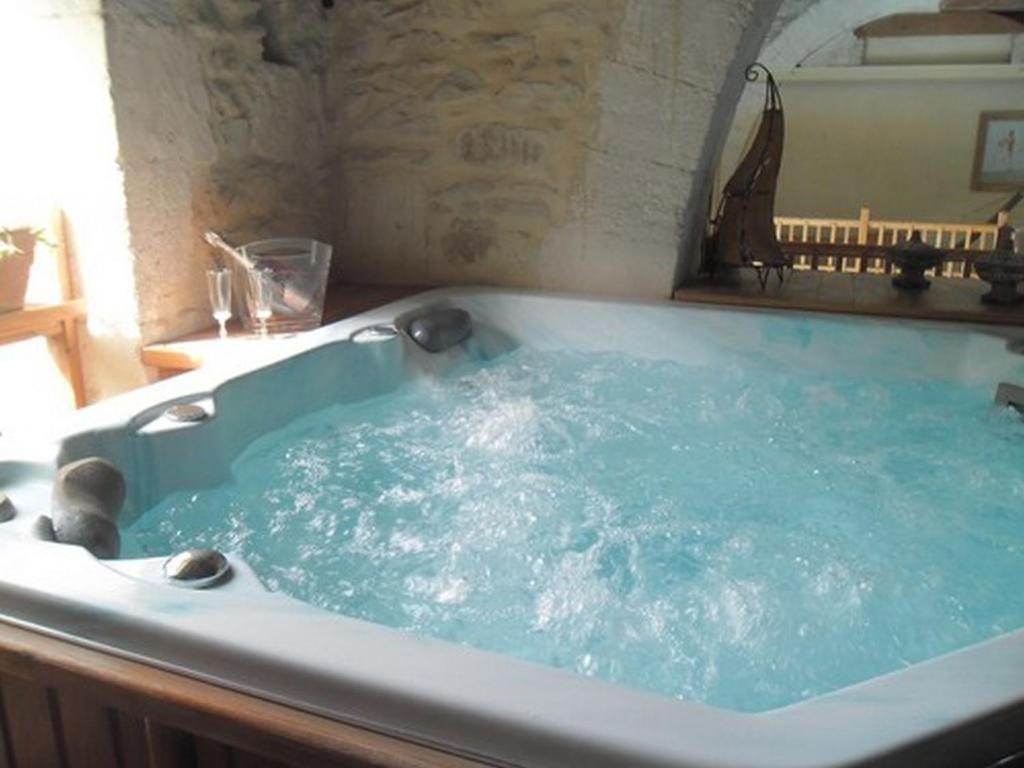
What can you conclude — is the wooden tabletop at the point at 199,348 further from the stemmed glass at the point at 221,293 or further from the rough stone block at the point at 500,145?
the rough stone block at the point at 500,145

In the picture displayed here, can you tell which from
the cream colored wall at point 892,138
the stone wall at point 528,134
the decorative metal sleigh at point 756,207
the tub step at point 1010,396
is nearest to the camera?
the tub step at point 1010,396

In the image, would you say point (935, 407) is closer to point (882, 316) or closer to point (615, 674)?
point (882, 316)

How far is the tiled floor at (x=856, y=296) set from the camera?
7.48ft

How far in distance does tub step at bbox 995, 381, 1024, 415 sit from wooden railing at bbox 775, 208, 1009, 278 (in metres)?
0.99

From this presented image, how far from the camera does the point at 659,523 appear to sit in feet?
5.05

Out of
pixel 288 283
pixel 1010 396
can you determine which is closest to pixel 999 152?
pixel 1010 396

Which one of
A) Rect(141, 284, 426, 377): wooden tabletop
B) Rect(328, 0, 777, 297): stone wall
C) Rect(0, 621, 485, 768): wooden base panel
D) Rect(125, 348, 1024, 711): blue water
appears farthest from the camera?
Rect(328, 0, 777, 297): stone wall

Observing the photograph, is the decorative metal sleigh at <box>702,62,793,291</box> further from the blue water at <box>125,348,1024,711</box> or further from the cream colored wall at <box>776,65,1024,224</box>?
the cream colored wall at <box>776,65,1024,224</box>

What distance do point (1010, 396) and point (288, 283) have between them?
1.80 m

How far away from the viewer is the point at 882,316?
90.6 inches

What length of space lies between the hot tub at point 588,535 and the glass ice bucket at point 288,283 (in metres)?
0.15

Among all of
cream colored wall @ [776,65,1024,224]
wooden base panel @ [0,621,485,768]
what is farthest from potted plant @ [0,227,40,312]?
cream colored wall @ [776,65,1024,224]

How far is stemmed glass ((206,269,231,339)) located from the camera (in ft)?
6.93

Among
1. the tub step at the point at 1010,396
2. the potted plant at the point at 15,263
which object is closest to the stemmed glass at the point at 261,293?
the potted plant at the point at 15,263
